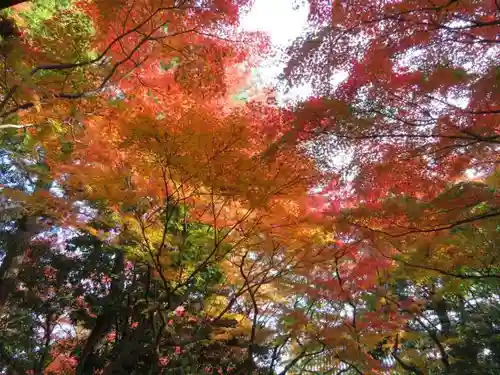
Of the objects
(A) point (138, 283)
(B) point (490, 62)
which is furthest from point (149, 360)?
(B) point (490, 62)

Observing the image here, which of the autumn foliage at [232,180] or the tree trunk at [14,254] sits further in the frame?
the tree trunk at [14,254]

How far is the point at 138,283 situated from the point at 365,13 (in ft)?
19.0

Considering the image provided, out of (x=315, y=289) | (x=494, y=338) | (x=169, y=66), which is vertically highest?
(x=169, y=66)

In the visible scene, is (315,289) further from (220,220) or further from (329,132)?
(329,132)

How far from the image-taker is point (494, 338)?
22.5ft

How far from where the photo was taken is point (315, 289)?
7.02 m

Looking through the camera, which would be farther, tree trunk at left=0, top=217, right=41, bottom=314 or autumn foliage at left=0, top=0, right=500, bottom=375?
tree trunk at left=0, top=217, right=41, bottom=314

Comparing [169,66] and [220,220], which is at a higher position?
[169,66]

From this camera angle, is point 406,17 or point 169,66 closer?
point 406,17

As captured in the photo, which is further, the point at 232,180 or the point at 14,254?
the point at 14,254

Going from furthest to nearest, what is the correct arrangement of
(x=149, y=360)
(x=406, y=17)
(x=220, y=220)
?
(x=149, y=360) < (x=220, y=220) < (x=406, y=17)

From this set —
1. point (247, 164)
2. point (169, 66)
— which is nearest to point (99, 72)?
point (169, 66)

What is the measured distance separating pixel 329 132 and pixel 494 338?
18.1 ft

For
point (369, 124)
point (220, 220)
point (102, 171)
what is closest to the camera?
point (369, 124)
